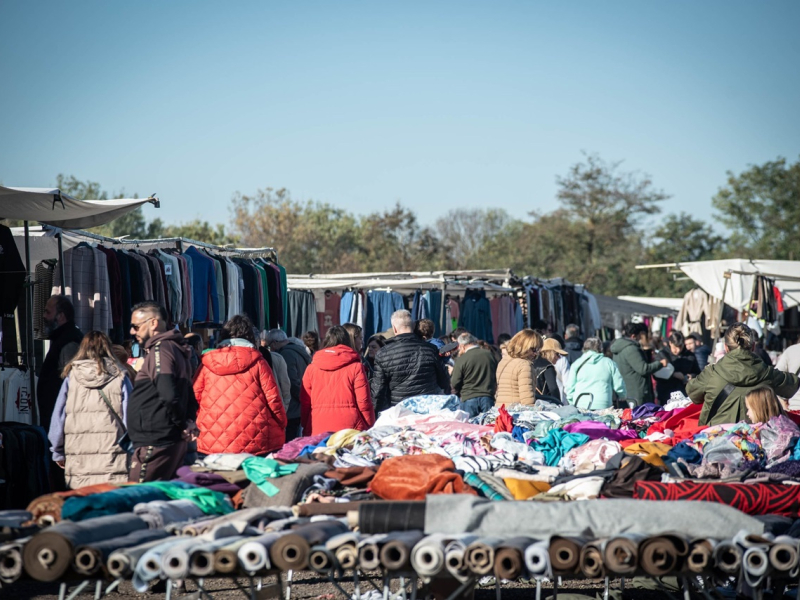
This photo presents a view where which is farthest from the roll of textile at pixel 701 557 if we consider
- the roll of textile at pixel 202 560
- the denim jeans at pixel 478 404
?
the denim jeans at pixel 478 404

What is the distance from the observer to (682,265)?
46.3 feet

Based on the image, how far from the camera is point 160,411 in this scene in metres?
4.86

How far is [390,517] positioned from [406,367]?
156 inches

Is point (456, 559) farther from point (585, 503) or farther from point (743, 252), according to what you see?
point (743, 252)

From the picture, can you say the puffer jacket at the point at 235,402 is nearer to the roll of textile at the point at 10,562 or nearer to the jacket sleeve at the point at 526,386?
the roll of textile at the point at 10,562

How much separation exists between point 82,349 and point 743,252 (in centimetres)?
3891

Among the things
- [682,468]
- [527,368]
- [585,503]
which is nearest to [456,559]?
[585,503]

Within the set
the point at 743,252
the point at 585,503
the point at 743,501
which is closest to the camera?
the point at 585,503

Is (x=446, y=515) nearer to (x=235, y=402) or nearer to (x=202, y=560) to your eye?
(x=202, y=560)

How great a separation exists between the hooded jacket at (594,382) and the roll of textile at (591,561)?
18.3ft

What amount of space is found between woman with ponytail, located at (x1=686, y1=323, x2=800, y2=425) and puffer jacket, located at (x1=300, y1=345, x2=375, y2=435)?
2.36 meters

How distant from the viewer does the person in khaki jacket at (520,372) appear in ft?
25.6

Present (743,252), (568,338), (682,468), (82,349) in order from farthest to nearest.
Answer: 1. (743,252)
2. (568,338)
3. (82,349)
4. (682,468)

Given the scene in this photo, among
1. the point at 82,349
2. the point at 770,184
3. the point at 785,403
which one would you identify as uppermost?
the point at 770,184
